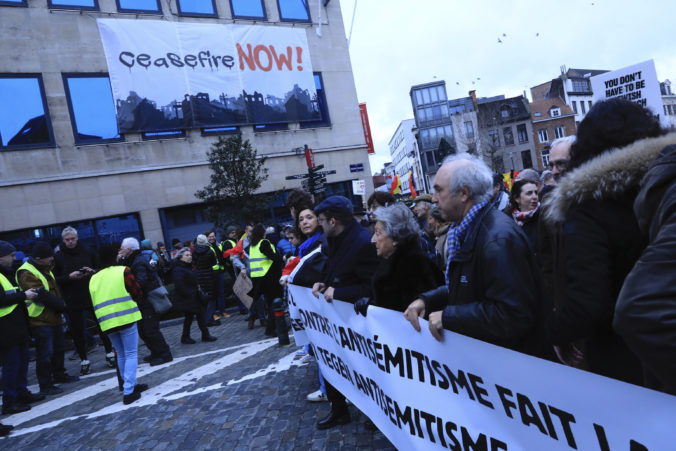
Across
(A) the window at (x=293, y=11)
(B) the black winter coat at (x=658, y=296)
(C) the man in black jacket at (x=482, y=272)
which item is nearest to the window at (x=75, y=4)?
(A) the window at (x=293, y=11)

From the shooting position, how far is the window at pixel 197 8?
16594 mm

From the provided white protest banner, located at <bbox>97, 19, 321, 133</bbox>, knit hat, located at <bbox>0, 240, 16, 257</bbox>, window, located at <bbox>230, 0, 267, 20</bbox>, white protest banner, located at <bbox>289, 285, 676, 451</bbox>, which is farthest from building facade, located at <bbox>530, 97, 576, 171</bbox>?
white protest banner, located at <bbox>289, 285, 676, 451</bbox>

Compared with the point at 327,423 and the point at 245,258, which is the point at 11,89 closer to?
the point at 245,258

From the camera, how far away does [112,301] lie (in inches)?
195

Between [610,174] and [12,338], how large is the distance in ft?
20.8

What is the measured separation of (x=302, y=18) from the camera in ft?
62.2

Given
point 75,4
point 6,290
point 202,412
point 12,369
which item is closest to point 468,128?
point 75,4

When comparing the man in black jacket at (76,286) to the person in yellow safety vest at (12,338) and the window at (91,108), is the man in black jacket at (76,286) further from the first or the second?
the window at (91,108)

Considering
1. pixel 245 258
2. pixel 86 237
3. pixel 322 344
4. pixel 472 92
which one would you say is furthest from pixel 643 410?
pixel 472 92

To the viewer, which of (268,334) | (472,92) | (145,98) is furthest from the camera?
(472,92)

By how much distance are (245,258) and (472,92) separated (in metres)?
60.7

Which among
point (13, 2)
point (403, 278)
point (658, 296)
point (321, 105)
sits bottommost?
point (403, 278)

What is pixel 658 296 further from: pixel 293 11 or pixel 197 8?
pixel 293 11

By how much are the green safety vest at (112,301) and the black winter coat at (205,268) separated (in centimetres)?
362
